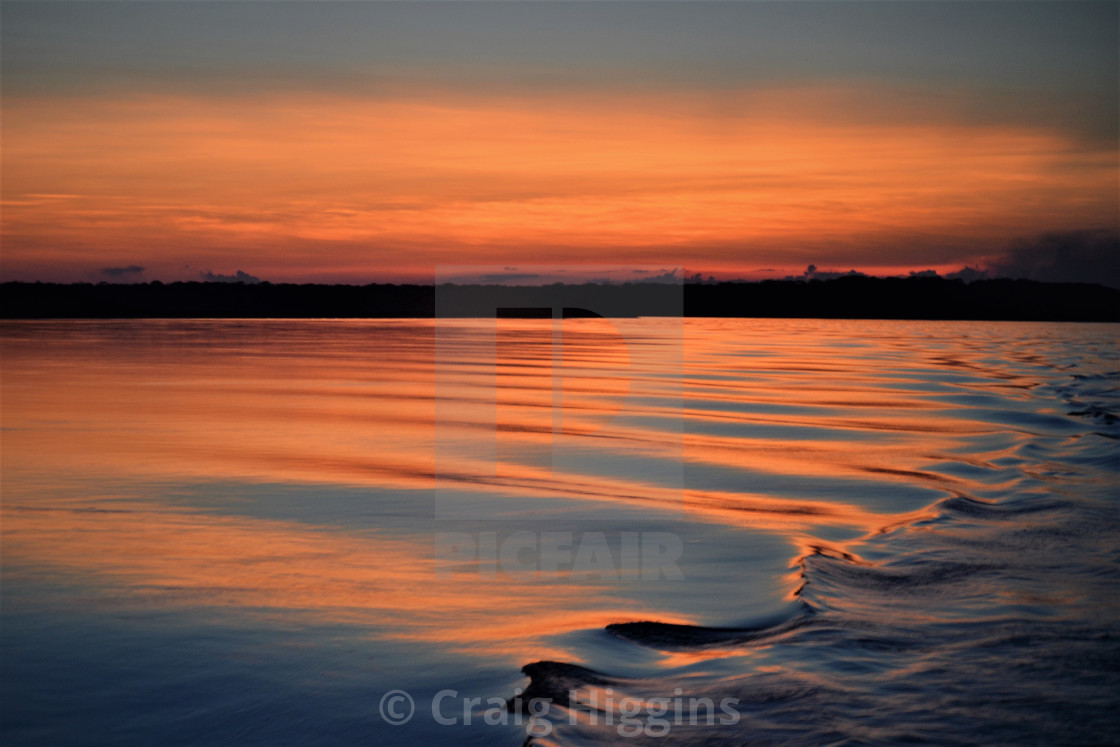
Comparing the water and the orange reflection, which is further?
the orange reflection

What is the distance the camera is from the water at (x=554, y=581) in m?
3.71

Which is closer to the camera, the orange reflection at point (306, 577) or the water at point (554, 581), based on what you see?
the water at point (554, 581)

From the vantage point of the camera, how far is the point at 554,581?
18.1 feet

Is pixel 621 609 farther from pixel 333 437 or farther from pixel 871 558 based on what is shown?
pixel 333 437

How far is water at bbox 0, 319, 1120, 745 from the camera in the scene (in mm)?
3713

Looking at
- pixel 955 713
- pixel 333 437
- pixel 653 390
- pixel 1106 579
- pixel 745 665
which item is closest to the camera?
pixel 955 713

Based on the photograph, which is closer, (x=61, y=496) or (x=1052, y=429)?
(x=61, y=496)

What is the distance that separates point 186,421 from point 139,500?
15.9ft

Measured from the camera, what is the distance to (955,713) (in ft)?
12.0

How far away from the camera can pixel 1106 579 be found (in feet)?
18.2

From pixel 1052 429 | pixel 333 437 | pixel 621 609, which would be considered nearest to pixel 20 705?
pixel 621 609

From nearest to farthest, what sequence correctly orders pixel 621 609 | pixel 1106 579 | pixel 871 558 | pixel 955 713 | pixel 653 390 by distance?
pixel 955 713 → pixel 621 609 → pixel 1106 579 → pixel 871 558 → pixel 653 390

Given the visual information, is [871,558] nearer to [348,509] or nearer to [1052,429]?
[348,509]

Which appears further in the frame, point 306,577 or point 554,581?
point 554,581
